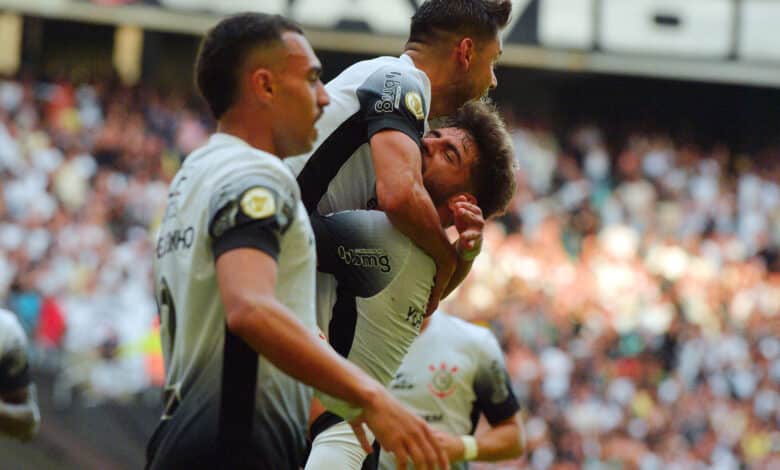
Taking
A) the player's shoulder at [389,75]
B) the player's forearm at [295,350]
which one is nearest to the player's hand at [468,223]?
the player's shoulder at [389,75]

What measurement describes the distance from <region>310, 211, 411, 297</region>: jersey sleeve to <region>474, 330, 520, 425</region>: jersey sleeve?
8.49 ft

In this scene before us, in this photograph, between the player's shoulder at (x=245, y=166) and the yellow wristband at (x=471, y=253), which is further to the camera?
the yellow wristband at (x=471, y=253)

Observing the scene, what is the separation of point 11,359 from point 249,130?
3.52m

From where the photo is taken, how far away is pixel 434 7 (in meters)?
5.07

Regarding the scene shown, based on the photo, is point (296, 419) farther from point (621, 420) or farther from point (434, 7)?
point (621, 420)

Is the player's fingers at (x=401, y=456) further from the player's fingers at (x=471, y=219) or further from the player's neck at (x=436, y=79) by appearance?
the player's neck at (x=436, y=79)

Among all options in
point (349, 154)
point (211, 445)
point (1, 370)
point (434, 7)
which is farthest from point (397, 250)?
point (1, 370)

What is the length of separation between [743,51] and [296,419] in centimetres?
2241

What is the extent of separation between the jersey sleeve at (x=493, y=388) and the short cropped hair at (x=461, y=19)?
2568 mm

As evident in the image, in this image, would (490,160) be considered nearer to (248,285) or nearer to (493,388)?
(248,285)

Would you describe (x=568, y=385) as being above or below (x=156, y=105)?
below

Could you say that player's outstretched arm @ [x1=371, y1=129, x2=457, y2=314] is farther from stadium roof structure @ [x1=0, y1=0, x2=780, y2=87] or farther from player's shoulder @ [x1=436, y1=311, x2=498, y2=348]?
stadium roof structure @ [x1=0, y1=0, x2=780, y2=87]

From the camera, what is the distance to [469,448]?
612 centimetres

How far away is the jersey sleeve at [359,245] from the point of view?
14.9 feet
